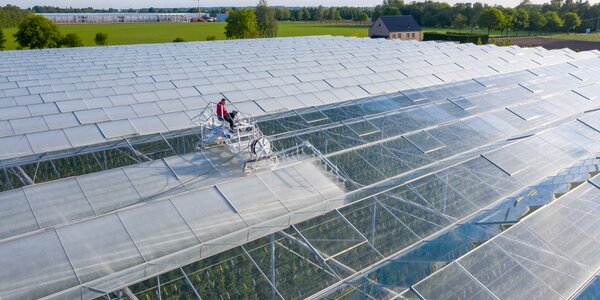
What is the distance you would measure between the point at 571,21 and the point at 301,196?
334 feet

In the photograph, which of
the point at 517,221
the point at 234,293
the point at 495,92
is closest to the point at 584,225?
the point at 517,221

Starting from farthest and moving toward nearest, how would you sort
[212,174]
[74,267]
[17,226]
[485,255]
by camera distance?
[212,174] → [17,226] → [485,255] → [74,267]

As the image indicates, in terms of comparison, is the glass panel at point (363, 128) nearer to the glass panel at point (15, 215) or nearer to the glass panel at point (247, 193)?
the glass panel at point (247, 193)

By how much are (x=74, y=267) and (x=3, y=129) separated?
30.6ft

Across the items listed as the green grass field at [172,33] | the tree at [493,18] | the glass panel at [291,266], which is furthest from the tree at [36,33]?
the tree at [493,18]

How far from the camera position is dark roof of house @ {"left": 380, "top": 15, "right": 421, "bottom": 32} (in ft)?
268

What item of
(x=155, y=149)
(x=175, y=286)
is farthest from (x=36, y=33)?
(x=175, y=286)

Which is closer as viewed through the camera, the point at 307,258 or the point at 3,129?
the point at 307,258

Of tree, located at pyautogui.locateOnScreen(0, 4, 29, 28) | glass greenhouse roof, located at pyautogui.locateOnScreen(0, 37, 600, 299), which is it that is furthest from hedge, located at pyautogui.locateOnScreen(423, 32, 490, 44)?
tree, located at pyautogui.locateOnScreen(0, 4, 29, 28)

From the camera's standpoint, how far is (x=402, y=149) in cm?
1213

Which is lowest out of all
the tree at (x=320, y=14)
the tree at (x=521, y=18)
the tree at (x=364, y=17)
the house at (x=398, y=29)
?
the house at (x=398, y=29)

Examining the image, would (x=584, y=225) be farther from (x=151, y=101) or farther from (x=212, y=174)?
(x=151, y=101)

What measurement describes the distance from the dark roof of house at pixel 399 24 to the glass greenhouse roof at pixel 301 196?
213ft

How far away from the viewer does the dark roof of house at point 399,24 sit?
8169cm
